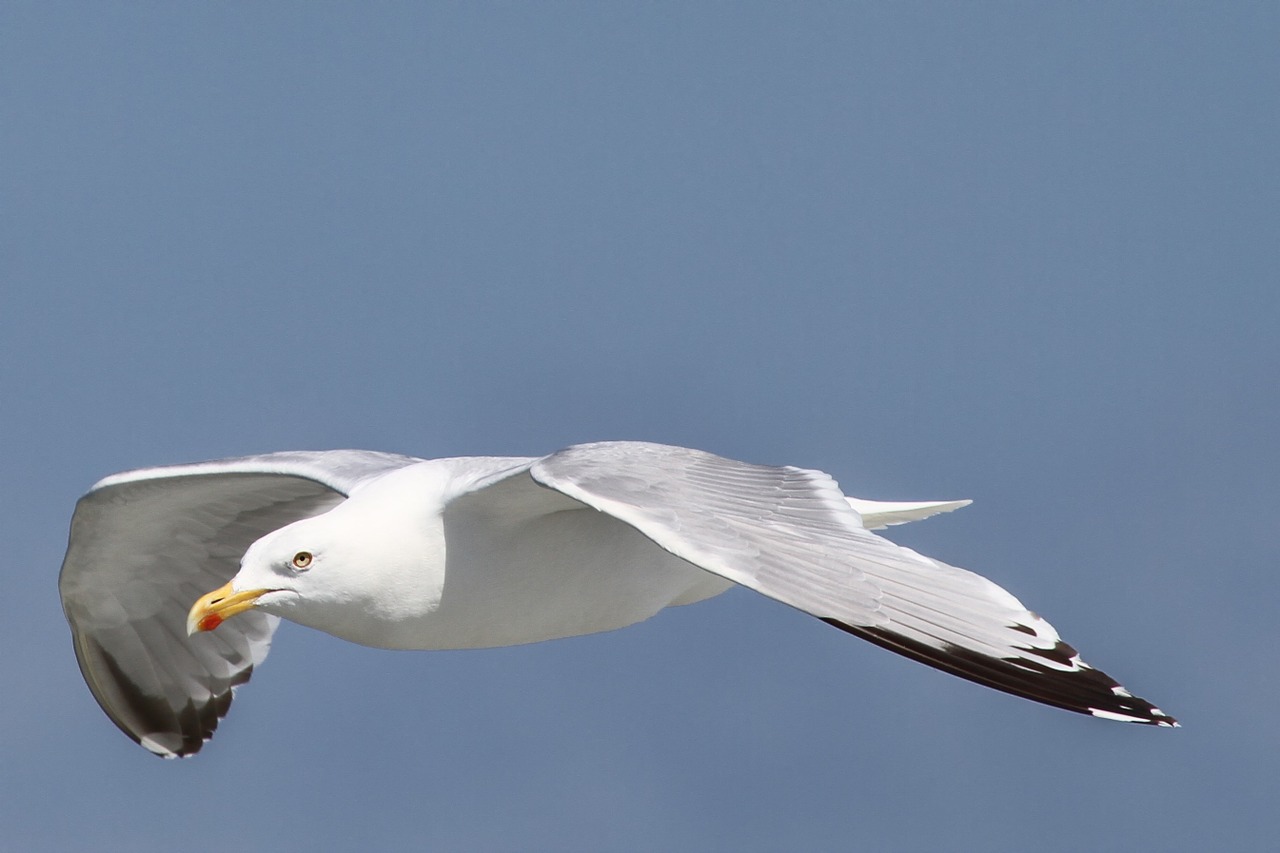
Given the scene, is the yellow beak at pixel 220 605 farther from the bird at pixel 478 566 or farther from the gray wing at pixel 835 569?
the gray wing at pixel 835 569

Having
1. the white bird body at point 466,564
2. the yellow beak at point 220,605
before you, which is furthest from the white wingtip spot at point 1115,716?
the yellow beak at point 220,605

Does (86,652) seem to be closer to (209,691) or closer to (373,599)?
(209,691)

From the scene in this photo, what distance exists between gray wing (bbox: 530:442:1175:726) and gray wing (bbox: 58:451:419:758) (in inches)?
73.6

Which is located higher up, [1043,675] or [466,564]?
[466,564]

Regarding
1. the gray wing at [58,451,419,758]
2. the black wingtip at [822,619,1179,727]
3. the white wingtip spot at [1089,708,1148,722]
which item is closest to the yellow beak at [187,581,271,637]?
the gray wing at [58,451,419,758]

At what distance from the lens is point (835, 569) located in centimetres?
484

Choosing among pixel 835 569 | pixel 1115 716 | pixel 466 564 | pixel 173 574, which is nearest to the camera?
pixel 1115 716

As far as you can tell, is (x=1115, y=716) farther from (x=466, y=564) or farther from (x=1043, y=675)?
(x=466, y=564)

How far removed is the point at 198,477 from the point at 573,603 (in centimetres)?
182

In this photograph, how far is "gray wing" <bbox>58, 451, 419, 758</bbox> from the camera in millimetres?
7152

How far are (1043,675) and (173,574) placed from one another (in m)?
4.79

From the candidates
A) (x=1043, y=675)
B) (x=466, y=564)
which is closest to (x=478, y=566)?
(x=466, y=564)

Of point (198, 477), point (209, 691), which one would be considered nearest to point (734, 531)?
point (198, 477)

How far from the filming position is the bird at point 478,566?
4.59 metres
